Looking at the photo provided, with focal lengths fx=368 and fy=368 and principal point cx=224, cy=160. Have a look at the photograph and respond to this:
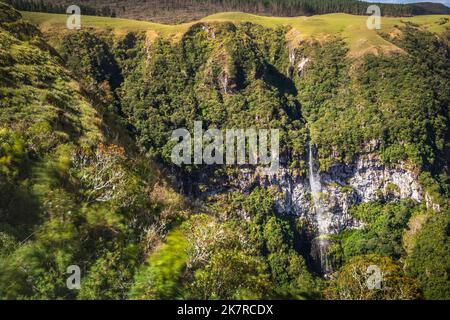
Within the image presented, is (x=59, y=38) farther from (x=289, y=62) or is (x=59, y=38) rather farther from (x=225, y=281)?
(x=225, y=281)

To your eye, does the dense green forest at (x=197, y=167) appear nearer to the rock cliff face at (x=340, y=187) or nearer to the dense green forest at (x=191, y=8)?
the rock cliff face at (x=340, y=187)

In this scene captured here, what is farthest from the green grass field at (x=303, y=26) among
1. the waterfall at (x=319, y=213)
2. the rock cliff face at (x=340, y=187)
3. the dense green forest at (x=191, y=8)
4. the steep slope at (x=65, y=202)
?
the steep slope at (x=65, y=202)

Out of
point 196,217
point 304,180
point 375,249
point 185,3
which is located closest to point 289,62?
point 304,180

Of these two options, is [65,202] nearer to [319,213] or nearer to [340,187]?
[319,213]

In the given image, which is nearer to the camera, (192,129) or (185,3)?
(192,129)

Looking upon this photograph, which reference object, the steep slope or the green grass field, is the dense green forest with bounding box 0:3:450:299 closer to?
the steep slope

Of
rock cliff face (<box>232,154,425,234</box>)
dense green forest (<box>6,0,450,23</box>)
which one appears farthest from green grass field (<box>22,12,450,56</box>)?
rock cliff face (<box>232,154,425,234</box>)
